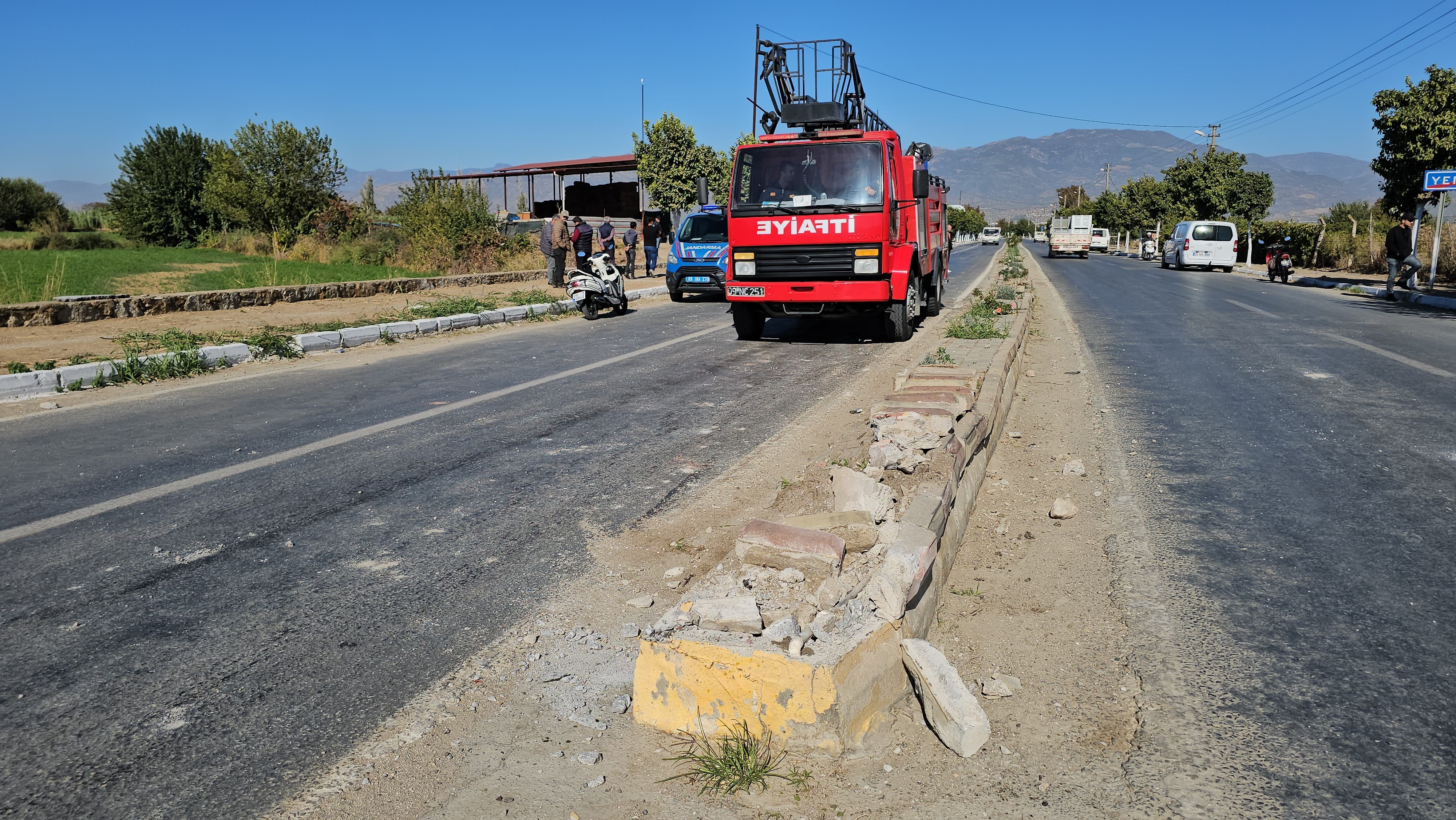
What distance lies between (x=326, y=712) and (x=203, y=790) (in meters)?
0.42

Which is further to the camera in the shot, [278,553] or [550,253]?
[550,253]

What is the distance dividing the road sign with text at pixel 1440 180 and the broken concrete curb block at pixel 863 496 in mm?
21617

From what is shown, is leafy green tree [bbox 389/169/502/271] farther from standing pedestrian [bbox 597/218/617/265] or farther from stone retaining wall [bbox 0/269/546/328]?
standing pedestrian [bbox 597/218/617/265]

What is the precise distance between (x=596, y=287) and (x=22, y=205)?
40445 mm

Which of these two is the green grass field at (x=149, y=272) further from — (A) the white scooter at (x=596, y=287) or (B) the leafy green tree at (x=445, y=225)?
(A) the white scooter at (x=596, y=287)

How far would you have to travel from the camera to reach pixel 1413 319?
1484 cm

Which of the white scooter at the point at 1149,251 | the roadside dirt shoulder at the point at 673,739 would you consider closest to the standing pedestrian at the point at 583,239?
the roadside dirt shoulder at the point at 673,739

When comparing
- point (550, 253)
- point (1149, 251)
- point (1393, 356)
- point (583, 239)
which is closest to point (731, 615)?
point (1393, 356)

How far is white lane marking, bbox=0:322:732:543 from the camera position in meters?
4.54

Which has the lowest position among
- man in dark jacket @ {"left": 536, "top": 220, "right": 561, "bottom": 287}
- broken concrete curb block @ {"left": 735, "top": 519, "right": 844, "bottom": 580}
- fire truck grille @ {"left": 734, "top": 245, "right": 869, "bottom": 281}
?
broken concrete curb block @ {"left": 735, "top": 519, "right": 844, "bottom": 580}

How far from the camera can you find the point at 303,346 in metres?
11.4

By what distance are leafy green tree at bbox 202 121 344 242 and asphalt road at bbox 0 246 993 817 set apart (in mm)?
25747

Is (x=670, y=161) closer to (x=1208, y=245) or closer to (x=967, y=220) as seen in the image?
(x=1208, y=245)

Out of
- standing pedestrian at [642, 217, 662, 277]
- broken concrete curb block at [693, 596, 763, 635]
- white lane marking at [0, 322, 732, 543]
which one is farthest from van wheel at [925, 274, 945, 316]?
broken concrete curb block at [693, 596, 763, 635]
